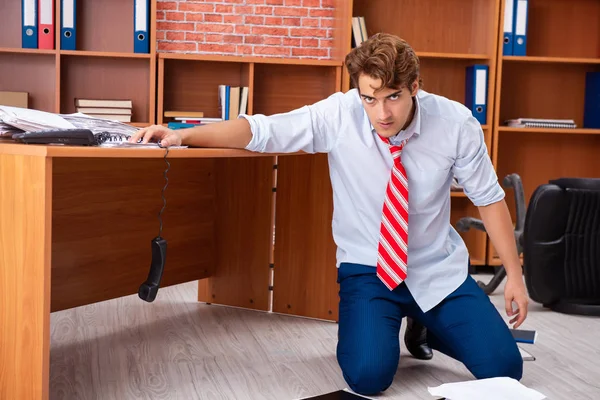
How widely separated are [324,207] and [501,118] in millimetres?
1897

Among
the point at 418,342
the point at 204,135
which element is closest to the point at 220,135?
the point at 204,135

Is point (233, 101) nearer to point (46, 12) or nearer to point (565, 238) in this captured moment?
point (46, 12)

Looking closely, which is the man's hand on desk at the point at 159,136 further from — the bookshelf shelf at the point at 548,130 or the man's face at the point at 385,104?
the bookshelf shelf at the point at 548,130

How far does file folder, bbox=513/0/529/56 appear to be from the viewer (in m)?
3.98

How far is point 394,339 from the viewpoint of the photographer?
83.5 inches

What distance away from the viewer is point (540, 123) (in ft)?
13.3

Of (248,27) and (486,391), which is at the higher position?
(248,27)

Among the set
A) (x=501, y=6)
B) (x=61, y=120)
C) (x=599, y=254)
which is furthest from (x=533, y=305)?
(x=61, y=120)

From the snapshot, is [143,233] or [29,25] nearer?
[143,233]

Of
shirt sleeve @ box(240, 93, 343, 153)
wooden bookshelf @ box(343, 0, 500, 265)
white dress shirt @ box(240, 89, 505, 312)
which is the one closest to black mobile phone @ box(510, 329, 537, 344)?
white dress shirt @ box(240, 89, 505, 312)

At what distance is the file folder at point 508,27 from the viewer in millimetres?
3973

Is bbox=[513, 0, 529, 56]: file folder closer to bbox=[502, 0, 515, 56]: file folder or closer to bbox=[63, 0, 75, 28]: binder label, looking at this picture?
bbox=[502, 0, 515, 56]: file folder

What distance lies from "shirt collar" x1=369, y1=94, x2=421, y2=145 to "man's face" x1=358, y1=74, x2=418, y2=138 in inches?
3.4

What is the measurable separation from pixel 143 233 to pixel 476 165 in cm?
118
